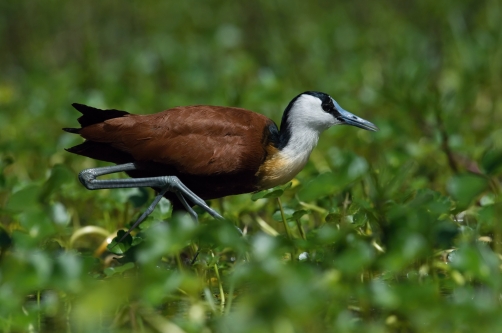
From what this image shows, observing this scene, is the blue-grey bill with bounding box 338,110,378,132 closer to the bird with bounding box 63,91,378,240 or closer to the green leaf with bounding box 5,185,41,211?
the bird with bounding box 63,91,378,240

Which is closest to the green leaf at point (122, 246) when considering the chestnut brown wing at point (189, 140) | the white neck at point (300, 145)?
the chestnut brown wing at point (189, 140)

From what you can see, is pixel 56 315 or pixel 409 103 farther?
pixel 409 103

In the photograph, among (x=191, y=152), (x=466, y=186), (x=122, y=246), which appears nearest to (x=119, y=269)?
(x=122, y=246)

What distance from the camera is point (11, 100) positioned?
20.1 ft

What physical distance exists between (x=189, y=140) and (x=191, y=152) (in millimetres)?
48

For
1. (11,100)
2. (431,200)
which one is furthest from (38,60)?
(431,200)

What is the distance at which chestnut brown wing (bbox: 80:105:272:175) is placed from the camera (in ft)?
11.6

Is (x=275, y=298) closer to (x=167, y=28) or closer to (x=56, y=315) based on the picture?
(x=56, y=315)

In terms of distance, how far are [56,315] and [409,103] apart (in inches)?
104

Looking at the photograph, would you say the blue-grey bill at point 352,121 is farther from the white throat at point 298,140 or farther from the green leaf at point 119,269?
the green leaf at point 119,269

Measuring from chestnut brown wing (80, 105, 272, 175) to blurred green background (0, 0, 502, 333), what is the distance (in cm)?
26

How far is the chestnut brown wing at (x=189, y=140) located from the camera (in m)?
3.53

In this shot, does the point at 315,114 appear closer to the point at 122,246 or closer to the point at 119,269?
the point at 122,246

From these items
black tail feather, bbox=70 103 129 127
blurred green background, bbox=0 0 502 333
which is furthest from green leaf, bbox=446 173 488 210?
black tail feather, bbox=70 103 129 127
